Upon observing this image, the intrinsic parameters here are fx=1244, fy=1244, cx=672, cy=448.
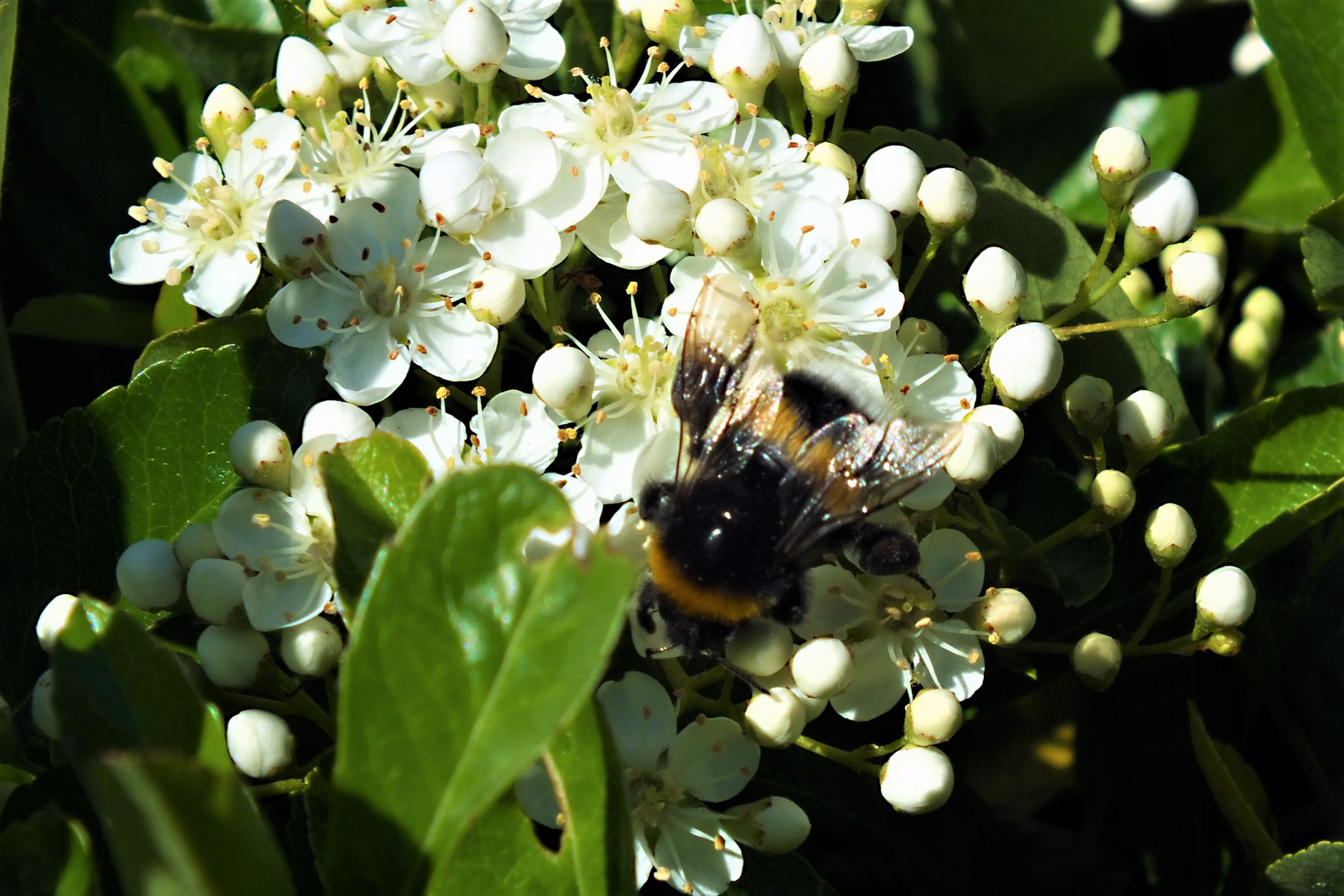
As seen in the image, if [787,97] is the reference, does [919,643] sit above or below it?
below

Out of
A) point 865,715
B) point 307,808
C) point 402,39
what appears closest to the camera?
point 307,808

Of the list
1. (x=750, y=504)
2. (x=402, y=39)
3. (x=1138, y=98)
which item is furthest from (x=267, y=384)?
(x=1138, y=98)

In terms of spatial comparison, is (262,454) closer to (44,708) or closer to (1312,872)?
(44,708)

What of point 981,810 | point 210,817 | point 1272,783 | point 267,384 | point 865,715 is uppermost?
point 210,817

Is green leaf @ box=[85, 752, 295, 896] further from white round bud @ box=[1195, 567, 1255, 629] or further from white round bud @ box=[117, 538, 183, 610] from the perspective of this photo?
white round bud @ box=[1195, 567, 1255, 629]

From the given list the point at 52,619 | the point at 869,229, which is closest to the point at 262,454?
the point at 52,619

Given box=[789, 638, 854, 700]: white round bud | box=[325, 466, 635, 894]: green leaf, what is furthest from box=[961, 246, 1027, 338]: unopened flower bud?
box=[325, 466, 635, 894]: green leaf

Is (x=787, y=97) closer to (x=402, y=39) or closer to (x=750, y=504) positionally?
(x=402, y=39)

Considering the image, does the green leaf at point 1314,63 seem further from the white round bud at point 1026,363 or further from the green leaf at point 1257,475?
the white round bud at point 1026,363
